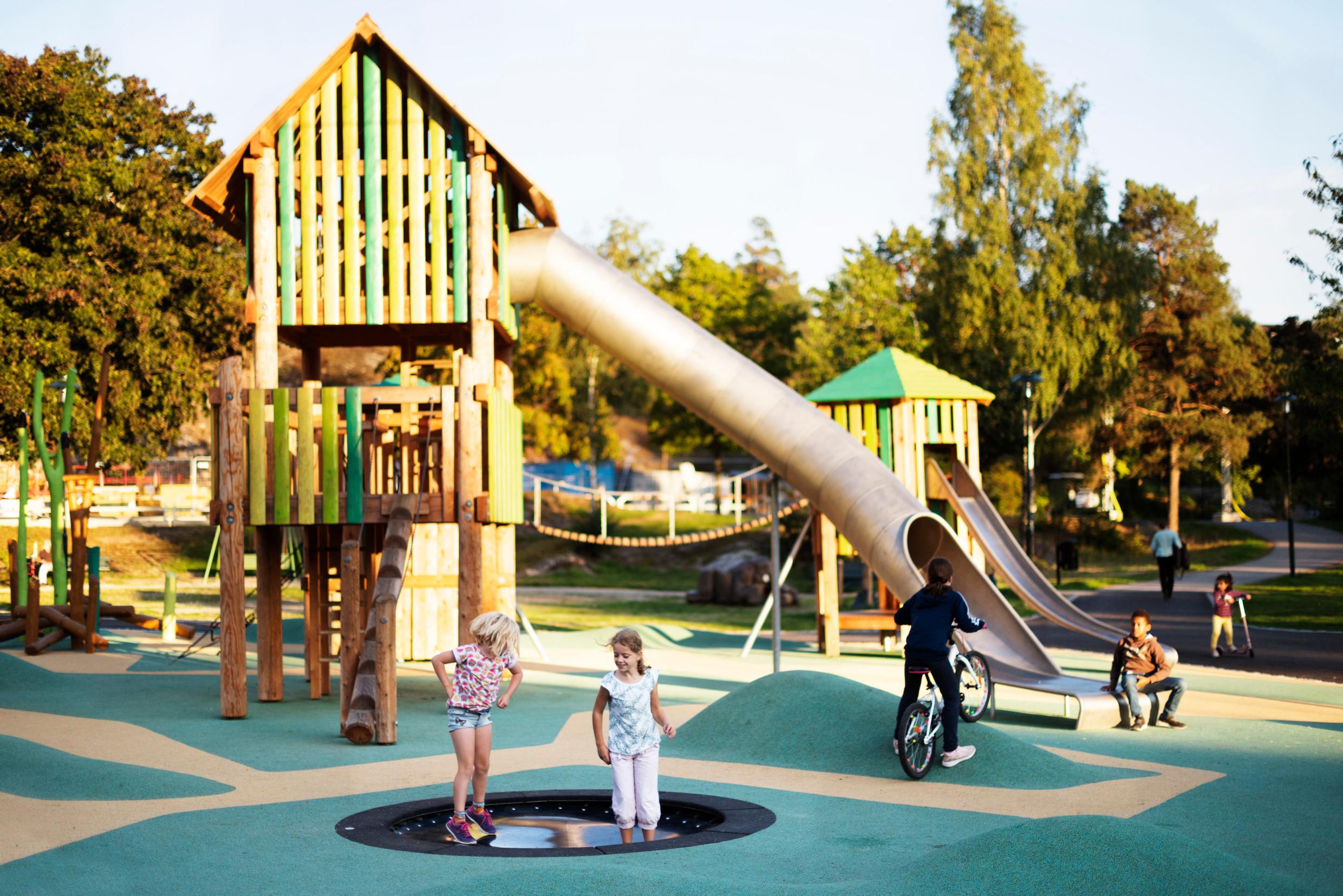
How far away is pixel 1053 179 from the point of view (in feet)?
139

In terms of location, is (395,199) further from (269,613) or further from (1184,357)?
(1184,357)

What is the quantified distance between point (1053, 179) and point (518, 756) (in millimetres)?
36950

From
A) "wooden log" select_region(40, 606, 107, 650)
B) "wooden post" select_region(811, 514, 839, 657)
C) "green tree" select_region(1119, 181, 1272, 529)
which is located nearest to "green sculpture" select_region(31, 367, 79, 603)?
"wooden log" select_region(40, 606, 107, 650)

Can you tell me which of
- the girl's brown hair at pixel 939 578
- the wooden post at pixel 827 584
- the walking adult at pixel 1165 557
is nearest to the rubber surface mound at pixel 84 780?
the girl's brown hair at pixel 939 578

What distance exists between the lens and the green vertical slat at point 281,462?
12.6 m

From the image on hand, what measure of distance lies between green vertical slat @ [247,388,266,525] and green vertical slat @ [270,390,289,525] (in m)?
0.13

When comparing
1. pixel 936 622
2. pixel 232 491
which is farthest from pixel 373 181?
pixel 936 622

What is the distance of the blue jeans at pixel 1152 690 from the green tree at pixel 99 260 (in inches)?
1098

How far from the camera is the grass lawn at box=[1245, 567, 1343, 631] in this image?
24.2m

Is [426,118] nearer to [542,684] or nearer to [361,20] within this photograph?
[361,20]

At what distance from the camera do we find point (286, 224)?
13.5m

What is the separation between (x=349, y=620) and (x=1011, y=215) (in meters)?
35.6

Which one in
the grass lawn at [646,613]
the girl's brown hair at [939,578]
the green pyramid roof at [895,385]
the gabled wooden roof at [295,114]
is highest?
the gabled wooden roof at [295,114]

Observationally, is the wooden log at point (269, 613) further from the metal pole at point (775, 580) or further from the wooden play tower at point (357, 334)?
the metal pole at point (775, 580)
